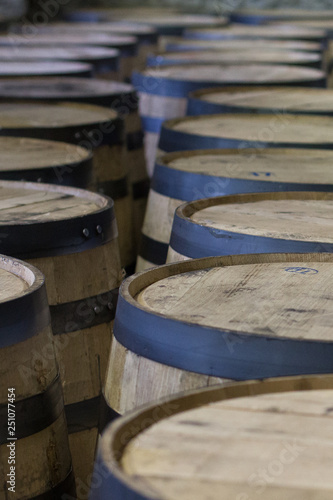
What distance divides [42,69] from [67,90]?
0.83 meters

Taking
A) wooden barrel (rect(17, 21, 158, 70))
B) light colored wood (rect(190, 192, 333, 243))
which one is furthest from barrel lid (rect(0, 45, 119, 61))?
light colored wood (rect(190, 192, 333, 243))

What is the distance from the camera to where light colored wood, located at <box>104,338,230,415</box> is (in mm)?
1820

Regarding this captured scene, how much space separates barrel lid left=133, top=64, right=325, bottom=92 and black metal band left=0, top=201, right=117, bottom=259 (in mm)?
2592

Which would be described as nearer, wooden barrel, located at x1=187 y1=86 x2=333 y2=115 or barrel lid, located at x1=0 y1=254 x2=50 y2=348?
barrel lid, located at x1=0 y1=254 x2=50 y2=348

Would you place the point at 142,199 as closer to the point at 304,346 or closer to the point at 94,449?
the point at 94,449

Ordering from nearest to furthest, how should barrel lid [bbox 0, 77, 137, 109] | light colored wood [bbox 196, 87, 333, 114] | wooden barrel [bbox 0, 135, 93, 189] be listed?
wooden barrel [bbox 0, 135, 93, 189] → light colored wood [bbox 196, 87, 333, 114] → barrel lid [bbox 0, 77, 137, 109]

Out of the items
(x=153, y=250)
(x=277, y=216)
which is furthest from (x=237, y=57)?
(x=277, y=216)

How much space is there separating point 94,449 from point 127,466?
138 cm

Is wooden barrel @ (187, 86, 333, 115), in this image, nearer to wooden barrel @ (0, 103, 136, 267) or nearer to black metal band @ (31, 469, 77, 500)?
wooden barrel @ (0, 103, 136, 267)

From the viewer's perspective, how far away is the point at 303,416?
1491 millimetres

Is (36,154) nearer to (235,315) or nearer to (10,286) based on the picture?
(10,286)

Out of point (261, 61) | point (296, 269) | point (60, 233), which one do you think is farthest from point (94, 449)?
point (261, 61)

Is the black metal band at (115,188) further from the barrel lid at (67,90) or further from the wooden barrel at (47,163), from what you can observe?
the barrel lid at (67,90)

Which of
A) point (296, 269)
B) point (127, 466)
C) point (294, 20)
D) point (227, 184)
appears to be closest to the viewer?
point (127, 466)
